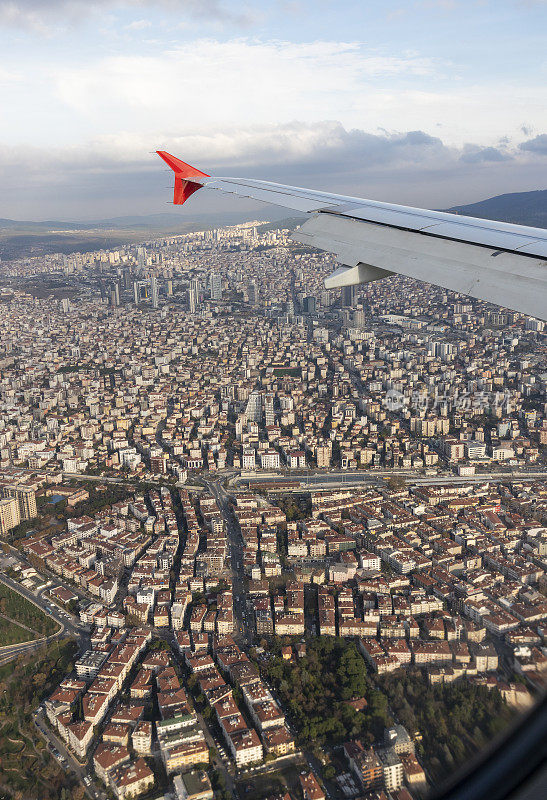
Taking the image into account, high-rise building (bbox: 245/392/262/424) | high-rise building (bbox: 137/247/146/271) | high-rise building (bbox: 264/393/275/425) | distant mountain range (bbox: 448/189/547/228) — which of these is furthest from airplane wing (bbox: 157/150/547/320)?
high-rise building (bbox: 137/247/146/271)

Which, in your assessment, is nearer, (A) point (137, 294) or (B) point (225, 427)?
(B) point (225, 427)

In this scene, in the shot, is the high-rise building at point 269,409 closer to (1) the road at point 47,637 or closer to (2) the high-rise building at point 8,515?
(2) the high-rise building at point 8,515

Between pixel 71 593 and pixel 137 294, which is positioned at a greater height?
pixel 137 294

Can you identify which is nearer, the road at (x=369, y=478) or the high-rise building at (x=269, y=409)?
the road at (x=369, y=478)

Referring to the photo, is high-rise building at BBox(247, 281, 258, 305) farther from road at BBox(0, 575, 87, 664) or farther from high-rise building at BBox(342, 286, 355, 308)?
road at BBox(0, 575, 87, 664)

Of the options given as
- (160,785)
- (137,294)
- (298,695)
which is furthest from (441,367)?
(137,294)

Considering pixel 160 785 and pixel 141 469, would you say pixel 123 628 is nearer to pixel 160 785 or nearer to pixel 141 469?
pixel 160 785

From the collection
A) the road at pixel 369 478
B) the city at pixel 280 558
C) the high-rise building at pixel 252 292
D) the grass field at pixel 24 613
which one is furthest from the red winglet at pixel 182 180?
the high-rise building at pixel 252 292

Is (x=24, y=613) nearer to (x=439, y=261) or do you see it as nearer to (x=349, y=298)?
(x=439, y=261)
